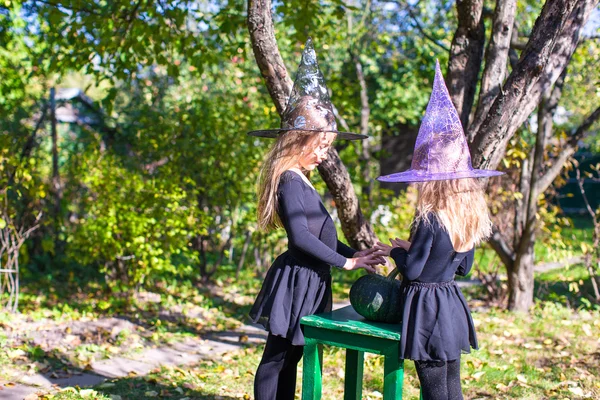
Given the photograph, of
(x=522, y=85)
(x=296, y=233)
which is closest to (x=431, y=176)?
(x=296, y=233)

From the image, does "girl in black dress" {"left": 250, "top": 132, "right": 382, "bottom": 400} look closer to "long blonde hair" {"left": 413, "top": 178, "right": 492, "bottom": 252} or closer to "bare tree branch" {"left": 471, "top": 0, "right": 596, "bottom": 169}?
"long blonde hair" {"left": 413, "top": 178, "right": 492, "bottom": 252}

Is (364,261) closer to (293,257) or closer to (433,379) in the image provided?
(293,257)

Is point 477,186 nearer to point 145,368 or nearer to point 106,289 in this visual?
point 145,368

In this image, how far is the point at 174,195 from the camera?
21.4ft

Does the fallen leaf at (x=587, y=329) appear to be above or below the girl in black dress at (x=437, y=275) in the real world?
below

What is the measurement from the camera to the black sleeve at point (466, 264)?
2895 mm

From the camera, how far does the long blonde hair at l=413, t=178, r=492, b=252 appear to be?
8.94 feet

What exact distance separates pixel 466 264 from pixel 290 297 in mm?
842

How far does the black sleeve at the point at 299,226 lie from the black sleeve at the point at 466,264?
0.56 m

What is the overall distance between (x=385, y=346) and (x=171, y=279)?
575cm

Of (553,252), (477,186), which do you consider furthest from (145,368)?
(553,252)

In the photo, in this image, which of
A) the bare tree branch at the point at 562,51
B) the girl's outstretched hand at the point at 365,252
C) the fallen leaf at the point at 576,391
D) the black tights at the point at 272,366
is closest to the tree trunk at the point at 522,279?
the fallen leaf at the point at 576,391

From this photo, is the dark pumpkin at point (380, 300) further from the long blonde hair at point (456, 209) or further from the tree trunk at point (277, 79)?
the tree trunk at point (277, 79)

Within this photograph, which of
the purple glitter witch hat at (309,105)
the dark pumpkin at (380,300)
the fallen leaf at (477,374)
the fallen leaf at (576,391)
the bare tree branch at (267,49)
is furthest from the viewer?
the fallen leaf at (477,374)
